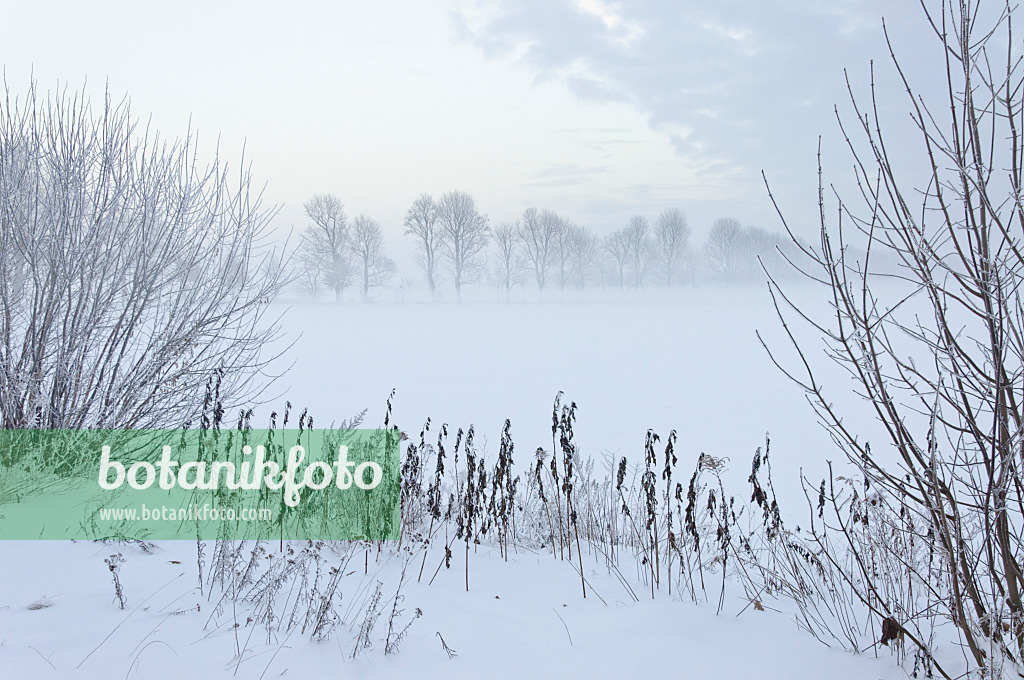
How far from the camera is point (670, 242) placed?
73.6 meters

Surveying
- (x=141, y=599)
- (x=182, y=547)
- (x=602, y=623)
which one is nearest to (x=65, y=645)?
(x=141, y=599)

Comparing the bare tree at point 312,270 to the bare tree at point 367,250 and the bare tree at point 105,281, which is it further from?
the bare tree at point 105,281

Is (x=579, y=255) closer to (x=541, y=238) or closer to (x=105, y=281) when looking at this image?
(x=541, y=238)

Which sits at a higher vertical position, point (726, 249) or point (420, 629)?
point (726, 249)

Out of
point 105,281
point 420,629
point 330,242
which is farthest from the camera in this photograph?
point 330,242

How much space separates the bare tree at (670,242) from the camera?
73.6m

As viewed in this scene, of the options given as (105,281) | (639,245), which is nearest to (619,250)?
(639,245)

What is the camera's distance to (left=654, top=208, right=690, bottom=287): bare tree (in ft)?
241

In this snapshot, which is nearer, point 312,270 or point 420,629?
point 420,629

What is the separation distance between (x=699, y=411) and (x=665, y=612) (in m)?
9.24

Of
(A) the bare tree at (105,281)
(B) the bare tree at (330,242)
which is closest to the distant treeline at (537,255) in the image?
(B) the bare tree at (330,242)

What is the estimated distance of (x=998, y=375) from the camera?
2105 millimetres

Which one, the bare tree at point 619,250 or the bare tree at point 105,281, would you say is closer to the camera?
the bare tree at point 105,281

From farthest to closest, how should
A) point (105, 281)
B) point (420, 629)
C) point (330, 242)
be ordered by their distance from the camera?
1. point (330, 242)
2. point (105, 281)
3. point (420, 629)
